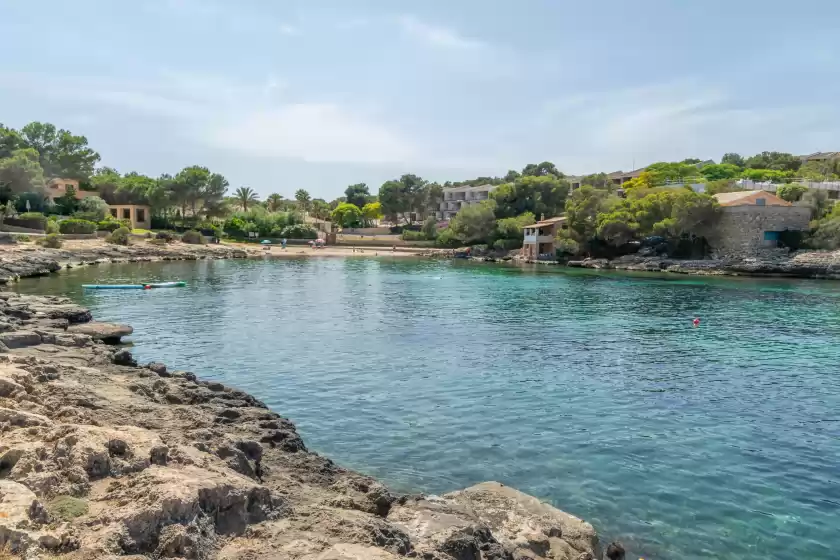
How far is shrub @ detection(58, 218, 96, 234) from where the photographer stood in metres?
83.2

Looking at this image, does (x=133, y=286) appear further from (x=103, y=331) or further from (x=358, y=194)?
(x=358, y=194)

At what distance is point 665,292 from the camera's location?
53656mm

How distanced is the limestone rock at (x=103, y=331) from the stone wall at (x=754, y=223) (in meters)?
75.2

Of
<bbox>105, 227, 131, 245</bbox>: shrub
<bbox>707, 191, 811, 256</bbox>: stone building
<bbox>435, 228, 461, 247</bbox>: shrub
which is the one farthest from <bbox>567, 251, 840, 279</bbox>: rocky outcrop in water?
<bbox>105, 227, 131, 245</bbox>: shrub

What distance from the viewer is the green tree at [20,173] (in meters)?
86.3

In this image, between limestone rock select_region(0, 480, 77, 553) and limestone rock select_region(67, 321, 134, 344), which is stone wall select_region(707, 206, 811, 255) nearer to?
limestone rock select_region(67, 321, 134, 344)

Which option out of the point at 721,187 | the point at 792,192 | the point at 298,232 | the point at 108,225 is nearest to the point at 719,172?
the point at 721,187

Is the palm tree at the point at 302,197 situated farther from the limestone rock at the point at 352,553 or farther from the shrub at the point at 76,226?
the limestone rock at the point at 352,553

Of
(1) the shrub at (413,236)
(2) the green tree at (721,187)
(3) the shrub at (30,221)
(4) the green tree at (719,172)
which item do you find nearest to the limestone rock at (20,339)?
(3) the shrub at (30,221)

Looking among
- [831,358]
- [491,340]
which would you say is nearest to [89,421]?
[491,340]

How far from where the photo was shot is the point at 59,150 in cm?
10731

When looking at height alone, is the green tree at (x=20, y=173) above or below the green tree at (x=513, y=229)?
above

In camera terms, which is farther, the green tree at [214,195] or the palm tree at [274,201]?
the palm tree at [274,201]

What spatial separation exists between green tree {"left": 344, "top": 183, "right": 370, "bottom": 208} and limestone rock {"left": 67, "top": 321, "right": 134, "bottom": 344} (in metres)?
142
